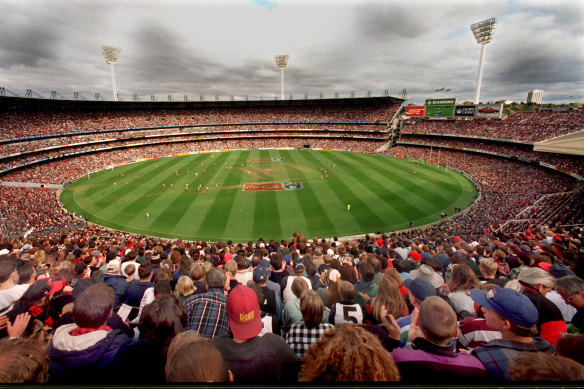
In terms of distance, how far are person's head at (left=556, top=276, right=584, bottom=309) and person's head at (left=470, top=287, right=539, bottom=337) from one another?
2.24 meters

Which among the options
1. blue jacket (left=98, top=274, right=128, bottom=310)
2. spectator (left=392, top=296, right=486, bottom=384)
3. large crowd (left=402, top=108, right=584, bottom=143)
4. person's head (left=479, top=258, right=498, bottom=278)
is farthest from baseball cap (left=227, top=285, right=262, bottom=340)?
large crowd (left=402, top=108, right=584, bottom=143)

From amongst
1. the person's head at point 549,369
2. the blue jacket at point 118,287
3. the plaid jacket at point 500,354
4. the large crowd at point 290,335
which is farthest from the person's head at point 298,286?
the person's head at point 549,369

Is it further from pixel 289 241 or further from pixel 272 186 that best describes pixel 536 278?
pixel 272 186

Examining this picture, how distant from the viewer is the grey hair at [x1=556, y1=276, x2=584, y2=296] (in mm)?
4742

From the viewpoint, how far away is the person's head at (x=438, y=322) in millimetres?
2826

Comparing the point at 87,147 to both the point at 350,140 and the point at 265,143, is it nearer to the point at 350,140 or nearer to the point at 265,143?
the point at 265,143

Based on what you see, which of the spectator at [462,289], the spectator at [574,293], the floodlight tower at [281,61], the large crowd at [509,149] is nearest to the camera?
the spectator at [574,293]

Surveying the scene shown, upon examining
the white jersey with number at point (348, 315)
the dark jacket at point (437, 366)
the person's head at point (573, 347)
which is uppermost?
the person's head at point (573, 347)

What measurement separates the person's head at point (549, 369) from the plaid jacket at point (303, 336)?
224 cm

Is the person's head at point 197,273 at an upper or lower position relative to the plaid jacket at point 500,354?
lower

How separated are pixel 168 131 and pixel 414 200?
219 ft

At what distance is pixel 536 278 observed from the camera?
5332 mm

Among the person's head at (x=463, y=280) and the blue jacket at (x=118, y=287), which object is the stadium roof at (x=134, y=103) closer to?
the blue jacket at (x=118, y=287)

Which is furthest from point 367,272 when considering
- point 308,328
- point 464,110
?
point 464,110
